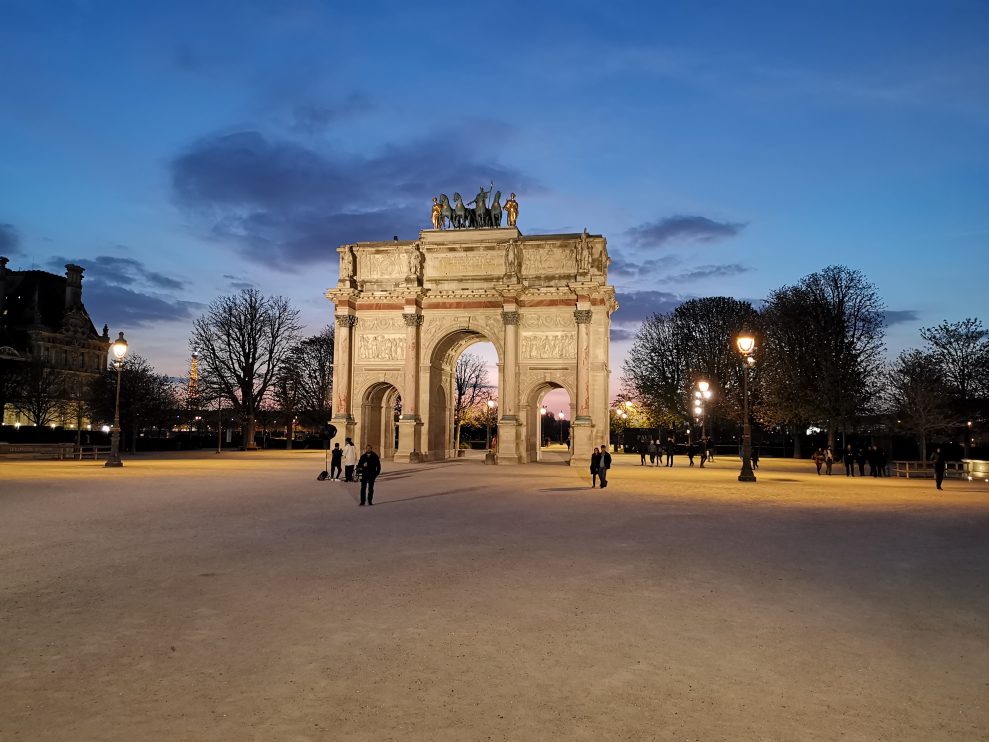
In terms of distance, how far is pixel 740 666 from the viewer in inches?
238

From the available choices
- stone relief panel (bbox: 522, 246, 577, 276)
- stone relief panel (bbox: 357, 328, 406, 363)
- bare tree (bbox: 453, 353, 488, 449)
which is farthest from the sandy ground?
bare tree (bbox: 453, 353, 488, 449)

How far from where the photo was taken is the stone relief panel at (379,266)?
1908 inches

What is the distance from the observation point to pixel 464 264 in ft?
157

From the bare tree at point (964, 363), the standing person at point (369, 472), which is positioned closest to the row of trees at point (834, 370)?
the bare tree at point (964, 363)

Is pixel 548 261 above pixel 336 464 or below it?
above

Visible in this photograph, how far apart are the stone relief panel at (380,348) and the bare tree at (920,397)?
32292 millimetres

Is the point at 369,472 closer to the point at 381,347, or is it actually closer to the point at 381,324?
the point at 381,347

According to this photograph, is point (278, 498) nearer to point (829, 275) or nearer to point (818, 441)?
point (829, 275)

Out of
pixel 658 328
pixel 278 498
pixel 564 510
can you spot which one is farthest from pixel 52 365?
pixel 564 510

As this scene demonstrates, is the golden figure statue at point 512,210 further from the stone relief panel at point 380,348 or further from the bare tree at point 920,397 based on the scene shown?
the bare tree at point 920,397

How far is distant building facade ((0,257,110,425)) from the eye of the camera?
90625mm

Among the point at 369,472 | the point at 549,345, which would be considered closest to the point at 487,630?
the point at 369,472

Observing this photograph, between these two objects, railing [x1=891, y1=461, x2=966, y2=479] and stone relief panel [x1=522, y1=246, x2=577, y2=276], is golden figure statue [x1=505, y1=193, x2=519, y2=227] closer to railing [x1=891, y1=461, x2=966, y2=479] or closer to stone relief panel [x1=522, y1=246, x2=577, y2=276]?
stone relief panel [x1=522, y1=246, x2=577, y2=276]

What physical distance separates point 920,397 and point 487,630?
1872 inches
